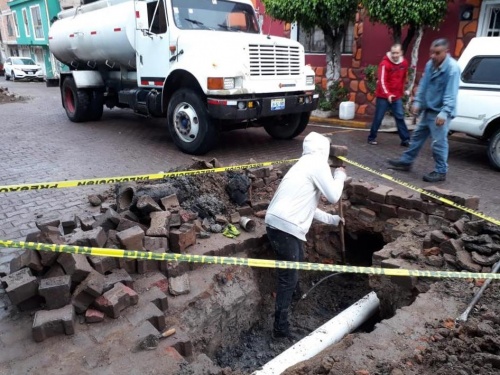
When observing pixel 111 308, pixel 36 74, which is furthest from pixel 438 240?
pixel 36 74

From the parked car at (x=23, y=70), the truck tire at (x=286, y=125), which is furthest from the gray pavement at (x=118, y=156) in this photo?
the parked car at (x=23, y=70)

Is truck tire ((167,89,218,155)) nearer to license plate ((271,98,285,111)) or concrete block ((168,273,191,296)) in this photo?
license plate ((271,98,285,111))

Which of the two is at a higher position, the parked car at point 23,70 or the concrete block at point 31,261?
the parked car at point 23,70

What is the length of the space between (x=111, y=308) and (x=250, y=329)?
1522mm

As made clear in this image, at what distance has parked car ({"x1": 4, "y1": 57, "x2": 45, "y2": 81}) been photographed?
26.7 m

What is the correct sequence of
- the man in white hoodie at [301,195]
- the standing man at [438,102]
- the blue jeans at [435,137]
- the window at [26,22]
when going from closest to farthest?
the man in white hoodie at [301,195] → the standing man at [438,102] → the blue jeans at [435,137] → the window at [26,22]

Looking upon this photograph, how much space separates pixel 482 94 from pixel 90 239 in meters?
6.27

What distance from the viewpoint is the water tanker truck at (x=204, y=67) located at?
21.3 ft

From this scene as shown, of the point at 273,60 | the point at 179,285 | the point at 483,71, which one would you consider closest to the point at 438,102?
the point at 483,71

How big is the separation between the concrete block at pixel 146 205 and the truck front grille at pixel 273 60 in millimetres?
3465

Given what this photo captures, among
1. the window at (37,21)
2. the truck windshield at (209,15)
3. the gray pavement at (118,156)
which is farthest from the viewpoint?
the window at (37,21)

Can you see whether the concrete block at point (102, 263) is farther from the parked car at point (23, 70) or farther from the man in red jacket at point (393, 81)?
the parked car at point (23, 70)

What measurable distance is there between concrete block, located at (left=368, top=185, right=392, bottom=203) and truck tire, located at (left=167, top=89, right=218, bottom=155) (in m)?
3.09

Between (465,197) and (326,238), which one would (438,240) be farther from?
(326,238)
